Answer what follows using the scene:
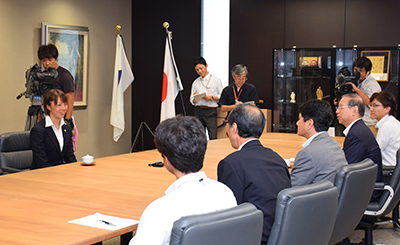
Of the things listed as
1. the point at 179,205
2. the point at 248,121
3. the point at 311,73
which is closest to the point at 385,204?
the point at 248,121

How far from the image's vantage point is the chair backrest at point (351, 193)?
2.56 metres

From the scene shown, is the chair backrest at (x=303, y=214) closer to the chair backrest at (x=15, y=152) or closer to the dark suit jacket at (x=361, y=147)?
the dark suit jacket at (x=361, y=147)

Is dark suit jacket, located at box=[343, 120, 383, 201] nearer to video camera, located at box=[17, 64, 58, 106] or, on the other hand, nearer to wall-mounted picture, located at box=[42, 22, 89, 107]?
video camera, located at box=[17, 64, 58, 106]

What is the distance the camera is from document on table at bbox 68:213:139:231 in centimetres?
202

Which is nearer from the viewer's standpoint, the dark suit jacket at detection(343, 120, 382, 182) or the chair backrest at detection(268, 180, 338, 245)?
the chair backrest at detection(268, 180, 338, 245)

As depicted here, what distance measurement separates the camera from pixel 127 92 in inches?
347

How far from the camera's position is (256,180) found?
218 centimetres

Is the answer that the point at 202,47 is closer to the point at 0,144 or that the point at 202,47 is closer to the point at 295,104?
the point at 295,104

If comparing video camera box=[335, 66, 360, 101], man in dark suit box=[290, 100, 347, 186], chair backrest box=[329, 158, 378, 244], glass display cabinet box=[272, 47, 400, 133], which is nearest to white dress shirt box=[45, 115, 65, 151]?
man in dark suit box=[290, 100, 347, 186]

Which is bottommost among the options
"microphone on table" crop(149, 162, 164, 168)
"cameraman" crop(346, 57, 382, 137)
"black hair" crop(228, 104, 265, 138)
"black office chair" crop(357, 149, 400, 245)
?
"black office chair" crop(357, 149, 400, 245)

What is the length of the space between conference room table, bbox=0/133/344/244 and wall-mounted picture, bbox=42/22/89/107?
369 centimetres

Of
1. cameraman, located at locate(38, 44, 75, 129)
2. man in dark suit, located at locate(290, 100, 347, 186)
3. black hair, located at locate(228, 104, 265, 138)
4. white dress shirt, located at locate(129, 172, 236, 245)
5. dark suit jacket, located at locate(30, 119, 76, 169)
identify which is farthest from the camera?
cameraman, located at locate(38, 44, 75, 129)

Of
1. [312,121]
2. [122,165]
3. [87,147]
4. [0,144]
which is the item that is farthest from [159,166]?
[87,147]

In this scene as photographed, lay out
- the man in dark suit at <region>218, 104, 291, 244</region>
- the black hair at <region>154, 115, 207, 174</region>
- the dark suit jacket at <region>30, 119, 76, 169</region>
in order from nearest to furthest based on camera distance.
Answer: the black hair at <region>154, 115, 207, 174</region>
the man in dark suit at <region>218, 104, 291, 244</region>
the dark suit jacket at <region>30, 119, 76, 169</region>
